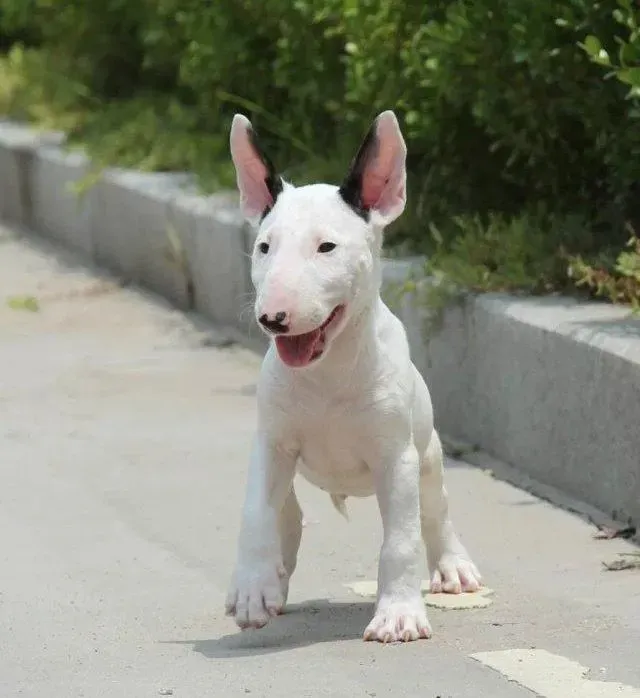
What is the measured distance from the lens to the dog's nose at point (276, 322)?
16.2 feet

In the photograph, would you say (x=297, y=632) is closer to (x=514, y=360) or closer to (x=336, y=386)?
(x=336, y=386)

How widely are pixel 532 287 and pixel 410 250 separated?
1021mm

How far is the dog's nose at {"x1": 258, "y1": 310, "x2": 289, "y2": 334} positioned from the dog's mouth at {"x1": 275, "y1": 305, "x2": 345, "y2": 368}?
0.14 metres

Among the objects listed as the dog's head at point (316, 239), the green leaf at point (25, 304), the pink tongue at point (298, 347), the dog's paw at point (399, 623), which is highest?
the dog's head at point (316, 239)

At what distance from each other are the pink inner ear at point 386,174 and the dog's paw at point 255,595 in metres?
1.03

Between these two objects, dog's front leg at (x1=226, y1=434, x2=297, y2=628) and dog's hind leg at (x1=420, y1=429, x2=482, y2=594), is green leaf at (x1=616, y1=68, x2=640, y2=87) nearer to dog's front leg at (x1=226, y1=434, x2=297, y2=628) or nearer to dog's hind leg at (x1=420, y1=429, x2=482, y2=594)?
dog's hind leg at (x1=420, y1=429, x2=482, y2=594)

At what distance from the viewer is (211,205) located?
10.0 metres

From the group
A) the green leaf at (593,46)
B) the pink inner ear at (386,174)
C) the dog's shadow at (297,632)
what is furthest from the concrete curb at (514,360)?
the pink inner ear at (386,174)

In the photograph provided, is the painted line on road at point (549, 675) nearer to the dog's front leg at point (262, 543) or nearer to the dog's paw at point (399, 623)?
the dog's paw at point (399, 623)

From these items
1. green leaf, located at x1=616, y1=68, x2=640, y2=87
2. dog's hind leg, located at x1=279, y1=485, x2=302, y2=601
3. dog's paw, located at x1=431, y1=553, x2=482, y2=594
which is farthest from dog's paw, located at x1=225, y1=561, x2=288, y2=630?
green leaf, located at x1=616, y1=68, x2=640, y2=87

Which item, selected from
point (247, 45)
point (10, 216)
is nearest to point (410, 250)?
point (247, 45)

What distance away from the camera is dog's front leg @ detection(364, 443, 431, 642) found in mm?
5176

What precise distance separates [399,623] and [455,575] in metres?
0.68

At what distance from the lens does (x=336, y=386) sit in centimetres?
530
